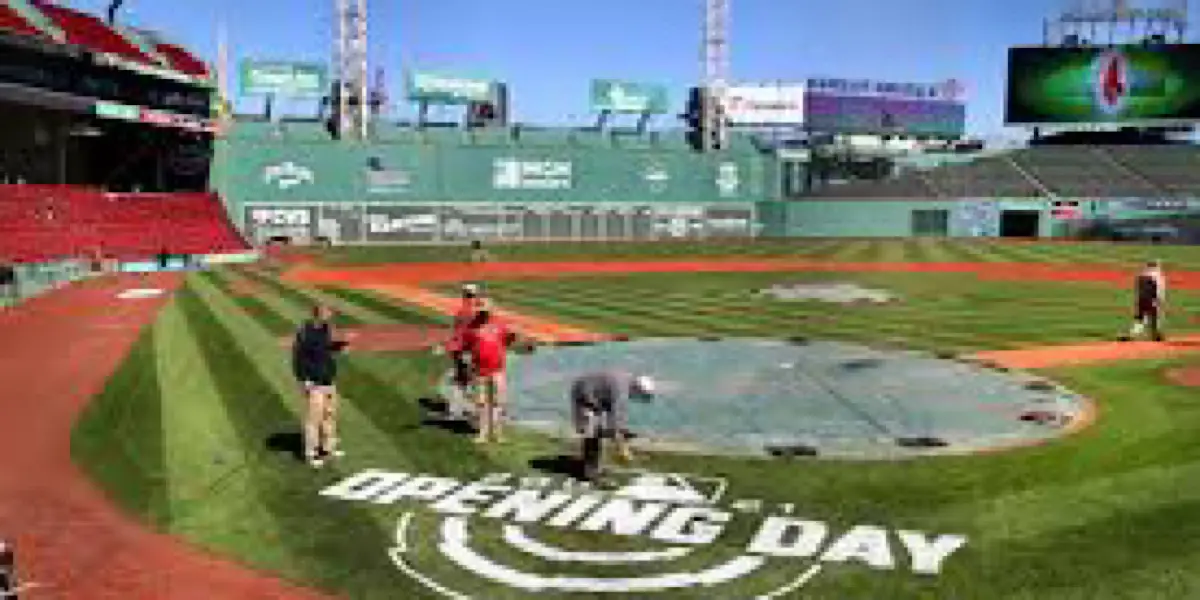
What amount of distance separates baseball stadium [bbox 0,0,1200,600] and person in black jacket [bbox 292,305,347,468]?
0.14ft

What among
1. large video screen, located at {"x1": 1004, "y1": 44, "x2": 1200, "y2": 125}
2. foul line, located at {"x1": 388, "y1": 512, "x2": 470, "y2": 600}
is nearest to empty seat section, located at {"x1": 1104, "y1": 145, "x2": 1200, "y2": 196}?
large video screen, located at {"x1": 1004, "y1": 44, "x2": 1200, "y2": 125}

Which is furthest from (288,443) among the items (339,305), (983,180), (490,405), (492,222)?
(983,180)

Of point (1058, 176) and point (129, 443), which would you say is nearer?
point (129, 443)

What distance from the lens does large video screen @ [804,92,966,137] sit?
12812cm

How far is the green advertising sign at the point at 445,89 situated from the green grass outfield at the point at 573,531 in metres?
77.5

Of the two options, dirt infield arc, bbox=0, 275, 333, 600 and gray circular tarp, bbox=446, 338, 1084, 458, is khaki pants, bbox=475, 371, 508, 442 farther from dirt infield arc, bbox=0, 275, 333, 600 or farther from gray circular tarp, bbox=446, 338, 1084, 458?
dirt infield arc, bbox=0, 275, 333, 600

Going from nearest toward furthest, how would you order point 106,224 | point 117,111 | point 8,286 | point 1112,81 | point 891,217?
point 8,286 → point 106,224 → point 117,111 → point 891,217 → point 1112,81

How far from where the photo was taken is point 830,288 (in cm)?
4412

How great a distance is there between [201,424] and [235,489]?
4012 mm

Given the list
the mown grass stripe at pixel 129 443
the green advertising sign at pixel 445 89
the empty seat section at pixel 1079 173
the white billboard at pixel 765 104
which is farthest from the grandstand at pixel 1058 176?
the mown grass stripe at pixel 129 443

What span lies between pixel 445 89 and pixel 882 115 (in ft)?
180

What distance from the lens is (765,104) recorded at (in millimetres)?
124375

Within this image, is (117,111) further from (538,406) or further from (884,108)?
(884,108)

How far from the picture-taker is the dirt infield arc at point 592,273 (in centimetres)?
3103
